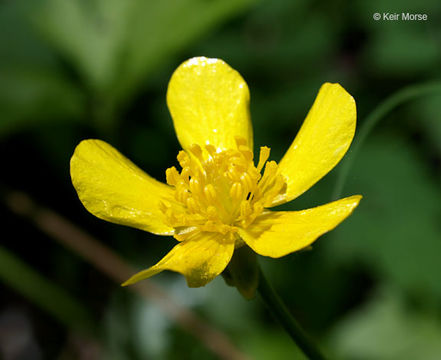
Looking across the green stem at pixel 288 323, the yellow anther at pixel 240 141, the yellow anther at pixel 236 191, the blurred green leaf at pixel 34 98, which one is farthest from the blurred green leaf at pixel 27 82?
the green stem at pixel 288 323

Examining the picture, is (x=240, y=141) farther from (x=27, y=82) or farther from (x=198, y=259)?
(x=27, y=82)

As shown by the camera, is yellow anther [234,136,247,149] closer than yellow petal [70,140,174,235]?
No

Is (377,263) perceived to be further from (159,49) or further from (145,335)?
(159,49)

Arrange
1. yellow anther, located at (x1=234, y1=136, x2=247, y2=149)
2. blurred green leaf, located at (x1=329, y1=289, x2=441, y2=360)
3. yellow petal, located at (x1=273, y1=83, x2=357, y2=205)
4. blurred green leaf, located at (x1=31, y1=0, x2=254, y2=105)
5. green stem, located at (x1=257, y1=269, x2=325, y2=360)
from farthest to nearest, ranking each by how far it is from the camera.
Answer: blurred green leaf, located at (x1=31, y1=0, x2=254, y2=105) → blurred green leaf, located at (x1=329, y1=289, x2=441, y2=360) → yellow anther, located at (x1=234, y1=136, x2=247, y2=149) → yellow petal, located at (x1=273, y1=83, x2=357, y2=205) → green stem, located at (x1=257, y1=269, x2=325, y2=360)

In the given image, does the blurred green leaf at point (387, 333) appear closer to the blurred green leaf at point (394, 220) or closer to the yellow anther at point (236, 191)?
the blurred green leaf at point (394, 220)

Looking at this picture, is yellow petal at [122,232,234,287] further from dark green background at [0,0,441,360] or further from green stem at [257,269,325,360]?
dark green background at [0,0,441,360]

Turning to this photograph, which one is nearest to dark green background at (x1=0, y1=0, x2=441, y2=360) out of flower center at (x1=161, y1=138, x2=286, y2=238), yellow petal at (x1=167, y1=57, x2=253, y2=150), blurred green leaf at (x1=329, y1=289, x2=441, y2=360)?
blurred green leaf at (x1=329, y1=289, x2=441, y2=360)

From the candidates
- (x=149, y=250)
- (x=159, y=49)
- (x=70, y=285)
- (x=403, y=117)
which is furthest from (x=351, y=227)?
(x=70, y=285)
